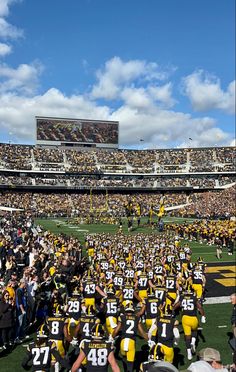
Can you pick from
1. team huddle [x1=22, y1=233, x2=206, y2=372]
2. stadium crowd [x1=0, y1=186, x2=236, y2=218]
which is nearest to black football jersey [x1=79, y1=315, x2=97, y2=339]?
team huddle [x1=22, y1=233, x2=206, y2=372]

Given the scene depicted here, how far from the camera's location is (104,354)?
17.0 ft

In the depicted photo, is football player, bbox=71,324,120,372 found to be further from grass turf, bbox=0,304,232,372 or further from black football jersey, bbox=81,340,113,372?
grass turf, bbox=0,304,232,372

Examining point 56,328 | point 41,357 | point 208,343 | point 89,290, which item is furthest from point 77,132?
point 41,357

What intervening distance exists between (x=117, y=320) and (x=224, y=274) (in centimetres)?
1025

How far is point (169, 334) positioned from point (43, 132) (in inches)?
2526

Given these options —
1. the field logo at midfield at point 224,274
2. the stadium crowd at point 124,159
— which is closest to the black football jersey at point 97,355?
the field logo at midfield at point 224,274

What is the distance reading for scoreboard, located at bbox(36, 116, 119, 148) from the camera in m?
68.0

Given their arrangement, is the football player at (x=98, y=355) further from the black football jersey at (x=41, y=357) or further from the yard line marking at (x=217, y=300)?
the yard line marking at (x=217, y=300)

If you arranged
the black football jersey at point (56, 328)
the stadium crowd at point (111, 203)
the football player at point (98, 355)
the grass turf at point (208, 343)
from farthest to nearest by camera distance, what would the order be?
1. the stadium crowd at point (111, 203)
2. the grass turf at point (208, 343)
3. the black football jersey at point (56, 328)
4. the football player at point (98, 355)

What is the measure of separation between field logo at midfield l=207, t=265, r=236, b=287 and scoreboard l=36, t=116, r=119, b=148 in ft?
178

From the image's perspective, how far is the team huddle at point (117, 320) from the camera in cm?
557

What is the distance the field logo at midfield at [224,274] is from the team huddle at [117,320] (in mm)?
2477

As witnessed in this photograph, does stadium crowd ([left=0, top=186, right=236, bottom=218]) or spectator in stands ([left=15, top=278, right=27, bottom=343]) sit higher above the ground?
stadium crowd ([left=0, top=186, right=236, bottom=218])

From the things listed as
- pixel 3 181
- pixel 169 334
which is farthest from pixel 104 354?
pixel 3 181
